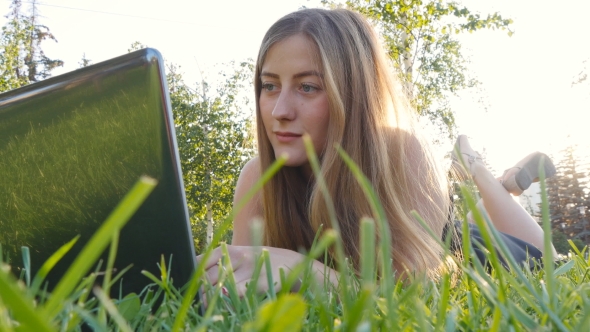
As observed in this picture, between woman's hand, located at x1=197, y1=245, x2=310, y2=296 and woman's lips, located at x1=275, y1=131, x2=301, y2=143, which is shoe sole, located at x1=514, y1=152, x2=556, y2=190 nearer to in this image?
woman's lips, located at x1=275, y1=131, x2=301, y2=143

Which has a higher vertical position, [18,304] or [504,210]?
[18,304]

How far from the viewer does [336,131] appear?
8.58 feet

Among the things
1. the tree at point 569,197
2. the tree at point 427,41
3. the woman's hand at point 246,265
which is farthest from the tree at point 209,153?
the woman's hand at point 246,265

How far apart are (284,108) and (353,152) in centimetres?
38

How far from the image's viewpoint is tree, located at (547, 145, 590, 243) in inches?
1115

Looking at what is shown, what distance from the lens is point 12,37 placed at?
879 inches

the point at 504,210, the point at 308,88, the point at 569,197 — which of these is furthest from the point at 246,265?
the point at 569,197

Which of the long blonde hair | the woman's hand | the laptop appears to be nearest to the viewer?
the laptop

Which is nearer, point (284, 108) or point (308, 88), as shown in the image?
point (284, 108)

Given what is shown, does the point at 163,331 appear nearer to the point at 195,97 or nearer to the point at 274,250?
the point at 274,250

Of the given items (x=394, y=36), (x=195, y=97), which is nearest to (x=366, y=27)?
(x=394, y=36)

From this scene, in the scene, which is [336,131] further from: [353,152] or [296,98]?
[296,98]

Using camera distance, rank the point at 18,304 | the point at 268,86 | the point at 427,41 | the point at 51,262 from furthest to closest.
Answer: the point at 427,41 → the point at 268,86 → the point at 51,262 → the point at 18,304

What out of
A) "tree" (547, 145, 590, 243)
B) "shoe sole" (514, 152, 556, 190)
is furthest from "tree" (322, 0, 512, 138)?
"tree" (547, 145, 590, 243)
